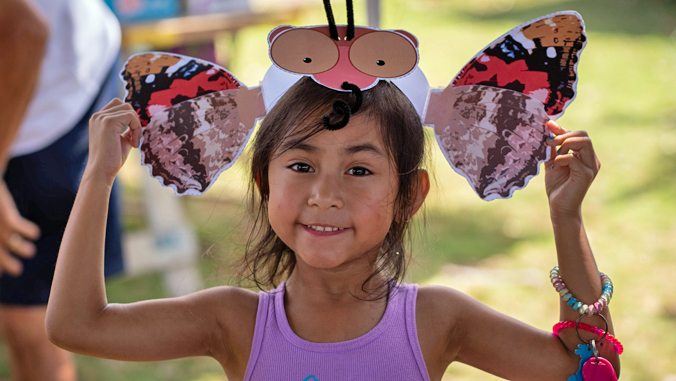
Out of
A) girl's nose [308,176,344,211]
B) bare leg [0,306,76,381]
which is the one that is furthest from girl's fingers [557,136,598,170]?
bare leg [0,306,76,381]

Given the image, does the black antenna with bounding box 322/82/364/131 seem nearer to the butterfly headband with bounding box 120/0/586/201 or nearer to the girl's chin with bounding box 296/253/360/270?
the butterfly headband with bounding box 120/0/586/201

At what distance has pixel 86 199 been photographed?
1.27 m

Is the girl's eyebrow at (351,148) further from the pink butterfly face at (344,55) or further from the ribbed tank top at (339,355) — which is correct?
the ribbed tank top at (339,355)

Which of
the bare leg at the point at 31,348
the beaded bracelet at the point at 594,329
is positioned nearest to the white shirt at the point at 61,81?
the bare leg at the point at 31,348

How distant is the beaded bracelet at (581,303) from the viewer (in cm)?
127

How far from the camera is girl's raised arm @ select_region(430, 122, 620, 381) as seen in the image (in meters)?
1.30

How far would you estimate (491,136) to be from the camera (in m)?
1.35

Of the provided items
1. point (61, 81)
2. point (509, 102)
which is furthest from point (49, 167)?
point (509, 102)

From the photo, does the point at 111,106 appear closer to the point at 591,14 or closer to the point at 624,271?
the point at 624,271

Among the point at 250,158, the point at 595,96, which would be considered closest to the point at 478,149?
the point at 250,158

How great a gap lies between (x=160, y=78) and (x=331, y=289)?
1.89ft

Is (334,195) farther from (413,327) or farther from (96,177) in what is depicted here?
(96,177)

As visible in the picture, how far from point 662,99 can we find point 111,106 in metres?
5.58

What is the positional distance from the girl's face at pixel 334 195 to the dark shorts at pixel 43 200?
107 cm
